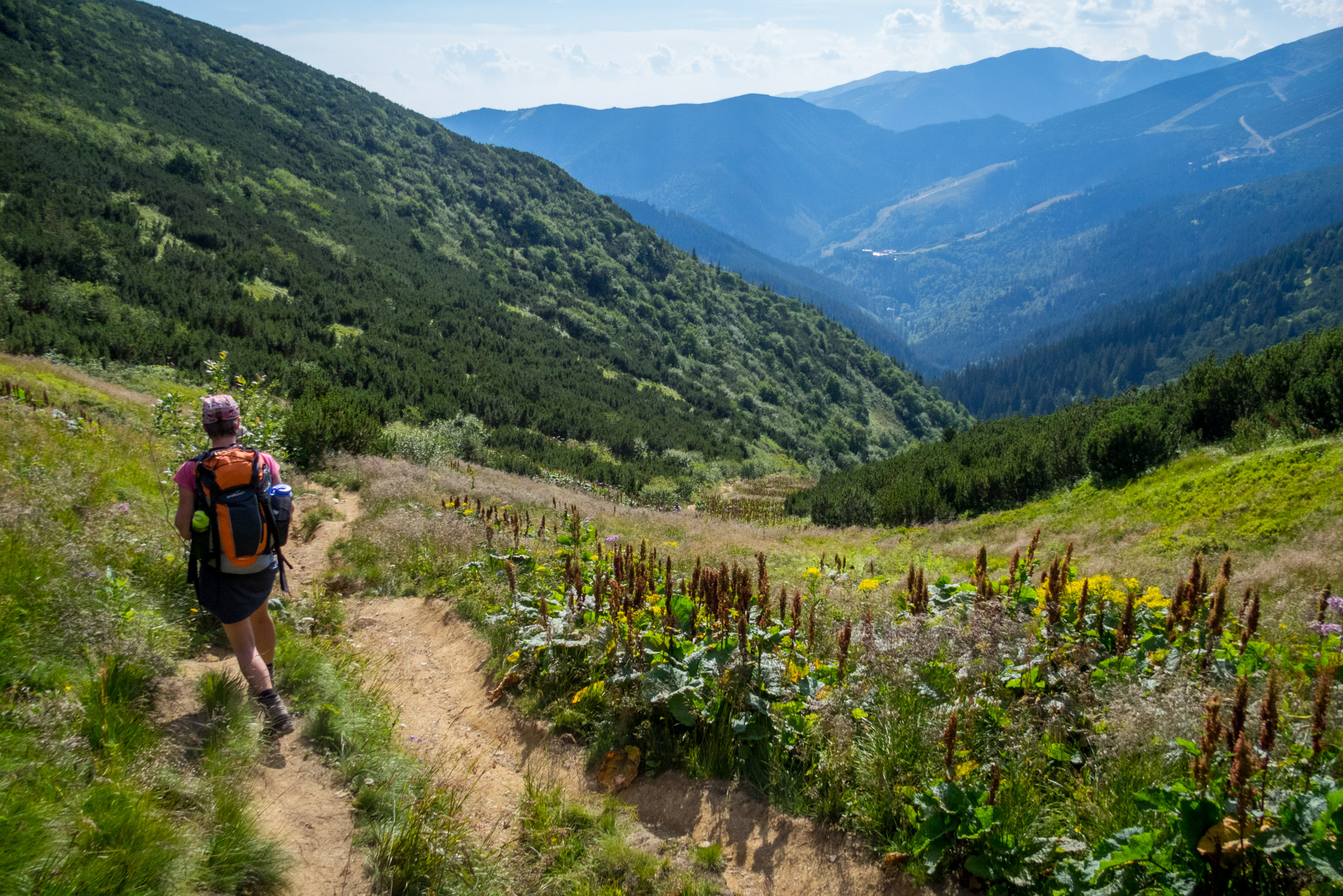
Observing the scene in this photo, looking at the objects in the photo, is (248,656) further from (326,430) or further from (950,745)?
(326,430)

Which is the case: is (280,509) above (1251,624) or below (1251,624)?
below

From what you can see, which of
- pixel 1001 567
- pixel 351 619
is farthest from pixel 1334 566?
pixel 351 619

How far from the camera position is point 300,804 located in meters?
3.47

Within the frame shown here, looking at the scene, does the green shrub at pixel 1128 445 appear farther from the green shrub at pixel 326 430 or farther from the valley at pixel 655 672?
the green shrub at pixel 326 430

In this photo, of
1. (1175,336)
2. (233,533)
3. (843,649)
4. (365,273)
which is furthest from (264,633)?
(1175,336)

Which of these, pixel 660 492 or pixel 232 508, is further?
pixel 660 492

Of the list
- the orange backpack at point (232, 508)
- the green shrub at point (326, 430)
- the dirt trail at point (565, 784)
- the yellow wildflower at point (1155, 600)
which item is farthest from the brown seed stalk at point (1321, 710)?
the green shrub at point (326, 430)

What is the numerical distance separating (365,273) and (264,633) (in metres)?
64.7

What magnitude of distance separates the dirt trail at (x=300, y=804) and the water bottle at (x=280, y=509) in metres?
1.07

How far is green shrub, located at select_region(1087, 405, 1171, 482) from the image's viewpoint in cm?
1559

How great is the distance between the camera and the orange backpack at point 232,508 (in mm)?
3904

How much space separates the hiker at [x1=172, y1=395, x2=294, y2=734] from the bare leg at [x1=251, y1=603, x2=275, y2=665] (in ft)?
0.32

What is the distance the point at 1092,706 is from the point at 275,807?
4698mm

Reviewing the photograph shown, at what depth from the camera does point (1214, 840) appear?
8.30 feet
